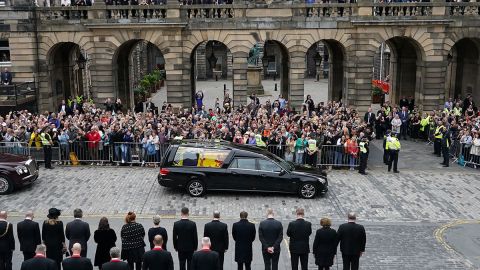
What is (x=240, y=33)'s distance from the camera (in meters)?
31.5

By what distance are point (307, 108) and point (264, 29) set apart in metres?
4.93

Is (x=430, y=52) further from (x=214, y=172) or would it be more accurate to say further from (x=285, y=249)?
(x=285, y=249)

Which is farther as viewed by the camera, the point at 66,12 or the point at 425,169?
the point at 66,12

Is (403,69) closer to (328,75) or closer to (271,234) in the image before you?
(328,75)

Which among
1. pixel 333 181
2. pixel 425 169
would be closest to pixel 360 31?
pixel 425 169

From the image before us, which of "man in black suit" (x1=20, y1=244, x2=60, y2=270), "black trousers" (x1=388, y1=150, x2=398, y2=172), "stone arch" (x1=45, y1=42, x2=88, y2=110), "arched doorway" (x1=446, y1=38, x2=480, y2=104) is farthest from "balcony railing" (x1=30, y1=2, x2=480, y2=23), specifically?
"man in black suit" (x1=20, y1=244, x2=60, y2=270)

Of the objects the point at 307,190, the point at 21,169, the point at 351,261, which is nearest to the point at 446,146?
the point at 307,190

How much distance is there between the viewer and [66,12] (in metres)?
31.5

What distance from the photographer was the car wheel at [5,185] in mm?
18641

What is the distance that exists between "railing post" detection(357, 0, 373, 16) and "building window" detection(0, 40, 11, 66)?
1901cm

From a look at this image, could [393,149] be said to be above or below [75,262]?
above

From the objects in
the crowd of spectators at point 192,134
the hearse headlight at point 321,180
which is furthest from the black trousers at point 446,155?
the hearse headlight at point 321,180

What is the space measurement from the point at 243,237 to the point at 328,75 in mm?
32920

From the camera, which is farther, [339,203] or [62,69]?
[62,69]
